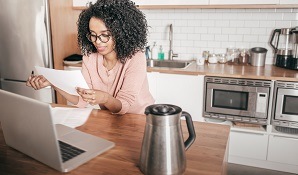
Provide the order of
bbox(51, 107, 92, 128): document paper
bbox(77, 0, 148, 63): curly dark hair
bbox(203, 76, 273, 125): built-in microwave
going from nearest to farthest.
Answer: bbox(51, 107, 92, 128): document paper → bbox(77, 0, 148, 63): curly dark hair → bbox(203, 76, 273, 125): built-in microwave

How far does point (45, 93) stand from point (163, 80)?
1.42 meters

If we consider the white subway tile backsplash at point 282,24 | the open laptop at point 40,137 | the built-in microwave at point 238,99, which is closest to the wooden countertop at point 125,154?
the open laptop at point 40,137

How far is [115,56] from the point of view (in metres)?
1.84

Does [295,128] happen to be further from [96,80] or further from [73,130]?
[73,130]

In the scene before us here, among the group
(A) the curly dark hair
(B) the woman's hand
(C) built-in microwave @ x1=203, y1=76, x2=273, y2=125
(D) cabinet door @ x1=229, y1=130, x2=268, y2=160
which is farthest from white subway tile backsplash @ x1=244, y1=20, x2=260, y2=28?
(B) the woman's hand

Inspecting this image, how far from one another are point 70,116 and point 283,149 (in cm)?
201

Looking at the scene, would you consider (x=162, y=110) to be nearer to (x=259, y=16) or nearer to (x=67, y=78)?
(x=67, y=78)

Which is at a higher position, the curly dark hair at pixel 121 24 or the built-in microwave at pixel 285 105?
the curly dark hair at pixel 121 24

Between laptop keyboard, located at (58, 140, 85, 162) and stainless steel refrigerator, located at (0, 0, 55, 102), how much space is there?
2.34 m

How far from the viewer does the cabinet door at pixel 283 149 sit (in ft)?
8.69

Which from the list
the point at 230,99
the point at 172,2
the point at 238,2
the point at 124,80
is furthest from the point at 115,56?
the point at 238,2

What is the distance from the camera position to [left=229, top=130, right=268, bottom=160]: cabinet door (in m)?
2.75

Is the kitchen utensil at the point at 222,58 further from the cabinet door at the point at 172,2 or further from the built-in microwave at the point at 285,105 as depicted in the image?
the built-in microwave at the point at 285,105

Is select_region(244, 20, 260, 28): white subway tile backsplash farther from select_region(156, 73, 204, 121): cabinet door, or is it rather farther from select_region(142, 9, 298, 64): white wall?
select_region(156, 73, 204, 121): cabinet door
